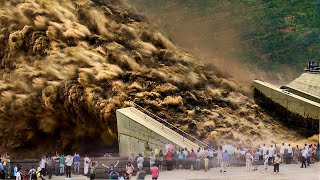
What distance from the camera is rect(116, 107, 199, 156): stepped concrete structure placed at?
18312 millimetres

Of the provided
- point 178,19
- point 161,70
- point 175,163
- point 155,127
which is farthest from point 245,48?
point 175,163

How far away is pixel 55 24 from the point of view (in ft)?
79.4

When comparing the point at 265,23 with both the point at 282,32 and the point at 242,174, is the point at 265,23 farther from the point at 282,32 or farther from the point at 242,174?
the point at 242,174

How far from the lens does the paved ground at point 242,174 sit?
1557cm

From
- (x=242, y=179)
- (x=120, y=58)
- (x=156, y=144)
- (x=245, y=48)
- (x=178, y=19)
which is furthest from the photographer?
(x=245, y=48)

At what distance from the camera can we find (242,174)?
52.4 feet

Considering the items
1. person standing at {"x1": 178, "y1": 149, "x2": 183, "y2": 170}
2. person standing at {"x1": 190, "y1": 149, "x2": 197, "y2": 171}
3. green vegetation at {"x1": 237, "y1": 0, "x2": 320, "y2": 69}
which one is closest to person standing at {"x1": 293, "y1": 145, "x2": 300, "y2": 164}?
person standing at {"x1": 190, "y1": 149, "x2": 197, "y2": 171}

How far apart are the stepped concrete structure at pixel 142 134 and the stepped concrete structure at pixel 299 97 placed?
4.76 meters

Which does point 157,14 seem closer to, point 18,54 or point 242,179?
point 18,54

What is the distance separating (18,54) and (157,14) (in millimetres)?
7402

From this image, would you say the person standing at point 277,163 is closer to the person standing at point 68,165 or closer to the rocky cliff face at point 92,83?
the rocky cliff face at point 92,83

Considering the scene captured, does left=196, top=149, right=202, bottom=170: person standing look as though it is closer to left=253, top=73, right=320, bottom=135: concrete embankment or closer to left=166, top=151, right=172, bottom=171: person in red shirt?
left=166, top=151, right=172, bottom=171: person in red shirt

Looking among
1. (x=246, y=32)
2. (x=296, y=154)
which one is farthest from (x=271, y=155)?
(x=246, y=32)

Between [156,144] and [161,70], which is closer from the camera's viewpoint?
[156,144]
